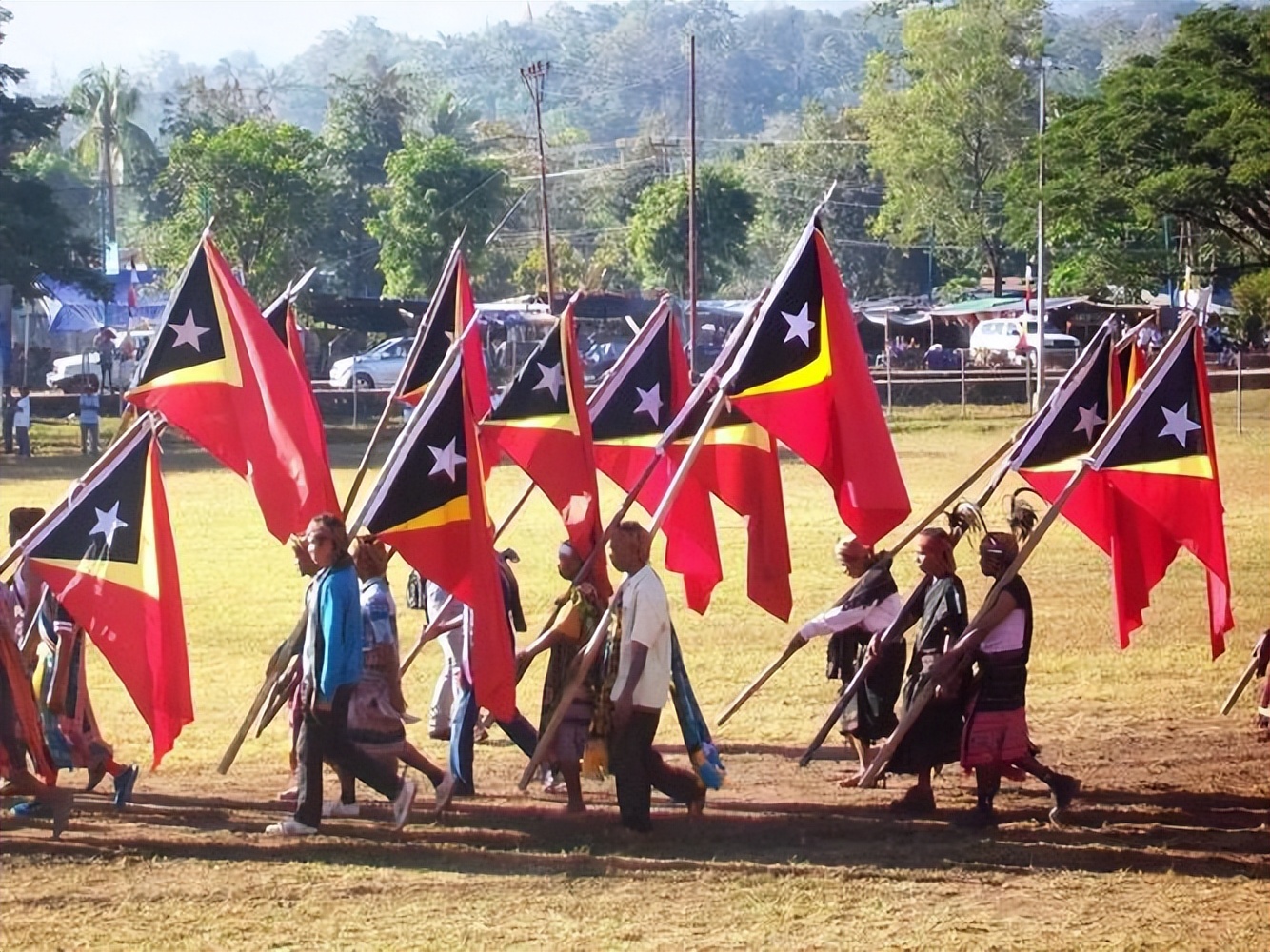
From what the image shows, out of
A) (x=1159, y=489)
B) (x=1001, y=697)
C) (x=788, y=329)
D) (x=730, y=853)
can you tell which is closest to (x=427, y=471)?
(x=788, y=329)

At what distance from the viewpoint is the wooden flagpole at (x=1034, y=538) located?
1026 cm

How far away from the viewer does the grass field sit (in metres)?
8.19

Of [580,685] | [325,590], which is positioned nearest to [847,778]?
[580,685]

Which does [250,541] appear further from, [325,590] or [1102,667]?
[325,590]

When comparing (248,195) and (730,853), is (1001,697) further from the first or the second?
(248,195)

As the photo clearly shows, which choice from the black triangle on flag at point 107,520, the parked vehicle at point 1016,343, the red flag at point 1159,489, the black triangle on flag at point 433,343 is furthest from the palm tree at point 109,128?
the red flag at point 1159,489

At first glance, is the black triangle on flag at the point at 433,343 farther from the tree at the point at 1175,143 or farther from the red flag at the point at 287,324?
the tree at the point at 1175,143

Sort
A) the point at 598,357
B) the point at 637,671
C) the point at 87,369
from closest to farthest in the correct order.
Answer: the point at 637,671, the point at 87,369, the point at 598,357

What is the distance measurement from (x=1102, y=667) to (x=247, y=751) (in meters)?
7.09

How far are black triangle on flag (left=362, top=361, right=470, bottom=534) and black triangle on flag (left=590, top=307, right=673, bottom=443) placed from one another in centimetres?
294

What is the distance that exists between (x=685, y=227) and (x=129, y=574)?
2391 inches

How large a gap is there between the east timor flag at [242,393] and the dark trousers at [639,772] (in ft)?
8.15

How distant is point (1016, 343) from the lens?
56.7 metres

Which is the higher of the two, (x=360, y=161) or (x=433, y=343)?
(x=360, y=161)
